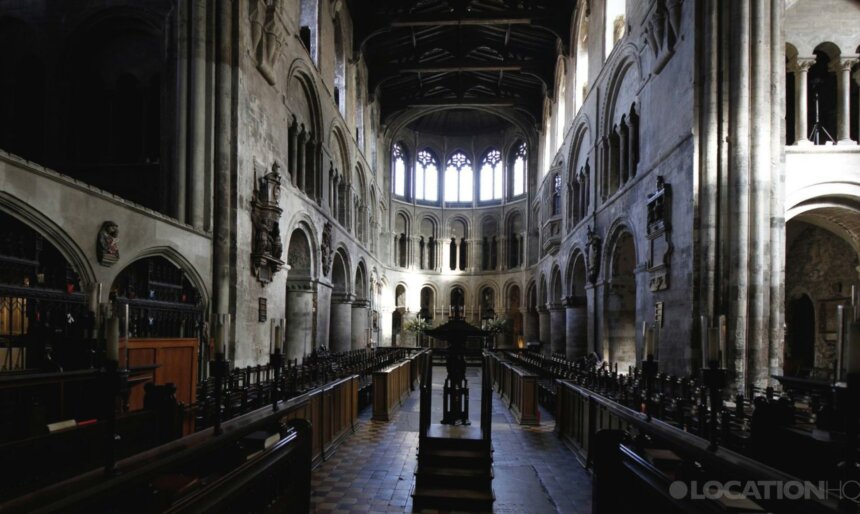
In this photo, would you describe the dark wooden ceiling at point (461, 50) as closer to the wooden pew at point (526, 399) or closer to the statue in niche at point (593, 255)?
the statue in niche at point (593, 255)

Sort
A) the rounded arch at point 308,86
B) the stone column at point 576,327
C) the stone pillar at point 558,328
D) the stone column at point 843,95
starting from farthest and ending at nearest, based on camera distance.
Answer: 1. the stone pillar at point 558,328
2. the stone column at point 576,327
3. the rounded arch at point 308,86
4. the stone column at point 843,95

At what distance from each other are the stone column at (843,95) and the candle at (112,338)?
12410 mm

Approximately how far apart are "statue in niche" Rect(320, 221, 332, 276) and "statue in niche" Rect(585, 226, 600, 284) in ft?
26.0

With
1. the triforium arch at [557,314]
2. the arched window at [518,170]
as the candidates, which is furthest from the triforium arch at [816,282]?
the arched window at [518,170]

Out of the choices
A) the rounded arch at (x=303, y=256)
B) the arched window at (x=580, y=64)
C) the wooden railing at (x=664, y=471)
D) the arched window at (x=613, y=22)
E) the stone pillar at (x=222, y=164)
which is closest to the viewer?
the wooden railing at (x=664, y=471)

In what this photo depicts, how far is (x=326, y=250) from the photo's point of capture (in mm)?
16266

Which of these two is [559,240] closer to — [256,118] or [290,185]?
[290,185]

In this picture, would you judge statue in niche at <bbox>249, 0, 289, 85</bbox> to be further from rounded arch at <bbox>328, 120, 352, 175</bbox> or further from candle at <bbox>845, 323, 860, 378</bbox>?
candle at <bbox>845, 323, 860, 378</bbox>

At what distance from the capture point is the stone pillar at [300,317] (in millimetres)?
14992

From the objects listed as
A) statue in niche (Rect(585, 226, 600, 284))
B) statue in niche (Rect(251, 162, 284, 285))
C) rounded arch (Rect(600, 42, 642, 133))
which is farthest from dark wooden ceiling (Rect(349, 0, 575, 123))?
statue in niche (Rect(251, 162, 284, 285))

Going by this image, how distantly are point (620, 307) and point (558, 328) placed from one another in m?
7.49

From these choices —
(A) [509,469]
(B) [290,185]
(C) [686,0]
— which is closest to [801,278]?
(C) [686,0]

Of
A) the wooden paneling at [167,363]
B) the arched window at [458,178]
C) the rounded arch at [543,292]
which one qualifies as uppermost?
the arched window at [458,178]

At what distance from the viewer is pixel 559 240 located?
2164 centimetres
